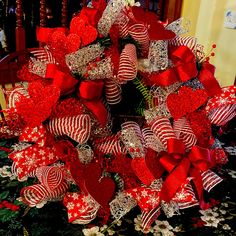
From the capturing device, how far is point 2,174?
907 millimetres

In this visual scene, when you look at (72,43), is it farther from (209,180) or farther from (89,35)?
(209,180)

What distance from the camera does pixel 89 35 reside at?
76 cm

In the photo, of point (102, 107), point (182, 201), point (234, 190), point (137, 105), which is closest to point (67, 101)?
point (102, 107)

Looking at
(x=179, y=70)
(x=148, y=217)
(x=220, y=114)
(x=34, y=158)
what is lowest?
(x=148, y=217)

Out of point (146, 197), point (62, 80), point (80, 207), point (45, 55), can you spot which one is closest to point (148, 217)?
point (146, 197)

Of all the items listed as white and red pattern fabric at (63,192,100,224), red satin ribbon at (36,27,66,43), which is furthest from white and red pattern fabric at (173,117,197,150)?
red satin ribbon at (36,27,66,43)

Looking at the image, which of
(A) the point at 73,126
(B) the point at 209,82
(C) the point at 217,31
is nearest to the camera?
(A) the point at 73,126

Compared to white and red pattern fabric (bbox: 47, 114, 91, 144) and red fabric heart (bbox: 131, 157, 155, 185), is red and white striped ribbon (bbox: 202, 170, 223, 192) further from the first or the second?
white and red pattern fabric (bbox: 47, 114, 91, 144)

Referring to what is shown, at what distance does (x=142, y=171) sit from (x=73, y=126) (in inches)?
7.5

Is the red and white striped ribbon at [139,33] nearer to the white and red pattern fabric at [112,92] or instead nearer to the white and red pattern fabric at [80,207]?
the white and red pattern fabric at [112,92]

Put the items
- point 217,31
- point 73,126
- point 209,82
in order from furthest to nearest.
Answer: point 217,31 → point 209,82 → point 73,126

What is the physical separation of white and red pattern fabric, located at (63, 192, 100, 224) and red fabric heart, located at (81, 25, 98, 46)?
37 cm

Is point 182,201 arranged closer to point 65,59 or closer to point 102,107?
point 102,107

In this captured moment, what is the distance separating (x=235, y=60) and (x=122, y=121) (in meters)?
1.66
